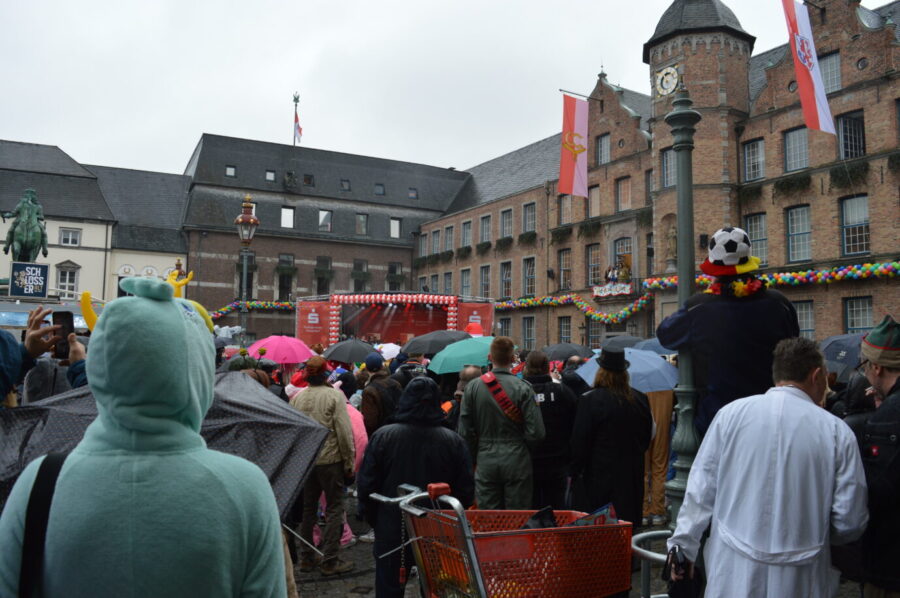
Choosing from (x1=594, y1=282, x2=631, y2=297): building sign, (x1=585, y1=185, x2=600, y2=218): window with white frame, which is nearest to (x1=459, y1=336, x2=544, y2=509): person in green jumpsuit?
(x1=594, y1=282, x2=631, y2=297): building sign

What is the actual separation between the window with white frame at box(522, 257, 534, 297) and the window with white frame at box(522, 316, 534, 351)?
1476mm

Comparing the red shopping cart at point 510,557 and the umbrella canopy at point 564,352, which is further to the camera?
the umbrella canopy at point 564,352

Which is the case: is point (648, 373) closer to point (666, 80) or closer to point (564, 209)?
point (666, 80)

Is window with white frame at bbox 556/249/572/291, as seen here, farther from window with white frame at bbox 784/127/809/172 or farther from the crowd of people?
the crowd of people

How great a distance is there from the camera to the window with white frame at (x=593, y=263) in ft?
113

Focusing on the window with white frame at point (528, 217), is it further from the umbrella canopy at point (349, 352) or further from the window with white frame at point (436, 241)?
the umbrella canopy at point (349, 352)

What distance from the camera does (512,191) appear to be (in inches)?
1692

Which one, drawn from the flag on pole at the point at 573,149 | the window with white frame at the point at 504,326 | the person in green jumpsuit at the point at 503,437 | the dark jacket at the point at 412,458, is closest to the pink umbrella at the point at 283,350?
the person in green jumpsuit at the point at 503,437

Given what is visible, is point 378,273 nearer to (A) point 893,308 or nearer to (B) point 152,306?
(A) point 893,308

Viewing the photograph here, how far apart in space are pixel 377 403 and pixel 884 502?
213 inches

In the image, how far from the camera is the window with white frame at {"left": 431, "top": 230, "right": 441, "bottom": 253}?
48781mm

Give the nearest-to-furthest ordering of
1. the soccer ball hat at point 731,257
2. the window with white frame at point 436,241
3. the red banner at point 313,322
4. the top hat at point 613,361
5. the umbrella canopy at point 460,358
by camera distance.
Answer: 1. the soccer ball hat at point 731,257
2. the top hat at point 613,361
3. the umbrella canopy at point 460,358
4. the red banner at point 313,322
5. the window with white frame at point 436,241

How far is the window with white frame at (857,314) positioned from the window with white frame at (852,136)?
16.7 ft

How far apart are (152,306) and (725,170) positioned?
2831 centimetres
